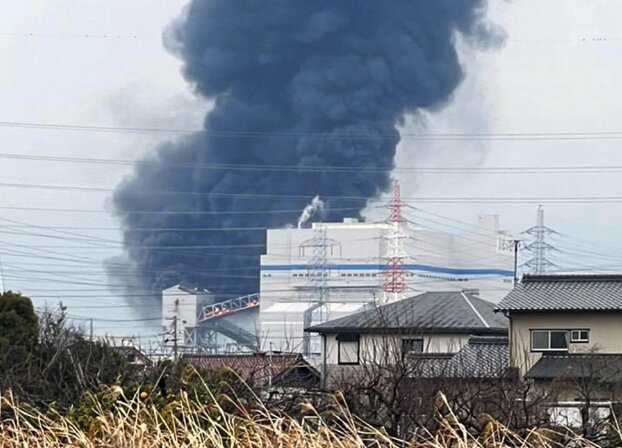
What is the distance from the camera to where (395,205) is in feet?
232

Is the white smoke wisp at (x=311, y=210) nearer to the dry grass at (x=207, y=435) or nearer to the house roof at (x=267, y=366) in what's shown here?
the house roof at (x=267, y=366)

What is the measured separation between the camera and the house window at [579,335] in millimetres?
23734

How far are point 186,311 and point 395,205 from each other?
11.5 m

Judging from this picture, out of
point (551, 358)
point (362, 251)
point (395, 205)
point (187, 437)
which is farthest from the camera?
point (362, 251)

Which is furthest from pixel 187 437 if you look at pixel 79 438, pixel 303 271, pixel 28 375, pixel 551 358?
pixel 303 271

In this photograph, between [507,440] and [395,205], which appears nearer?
[507,440]

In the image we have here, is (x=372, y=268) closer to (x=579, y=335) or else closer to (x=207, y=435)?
(x=579, y=335)

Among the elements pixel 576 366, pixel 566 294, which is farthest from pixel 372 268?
pixel 576 366

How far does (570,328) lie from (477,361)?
1.71 metres

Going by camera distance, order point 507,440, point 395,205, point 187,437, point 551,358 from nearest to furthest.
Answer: point 187,437, point 507,440, point 551,358, point 395,205

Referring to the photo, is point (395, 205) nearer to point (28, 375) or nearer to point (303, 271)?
point (303, 271)

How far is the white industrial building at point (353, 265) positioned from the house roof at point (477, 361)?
47890 mm

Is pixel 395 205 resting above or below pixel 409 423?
above

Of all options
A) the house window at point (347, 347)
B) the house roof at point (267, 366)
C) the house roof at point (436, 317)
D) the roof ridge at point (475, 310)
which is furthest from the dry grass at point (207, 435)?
the roof ridge at point (475, 310)
